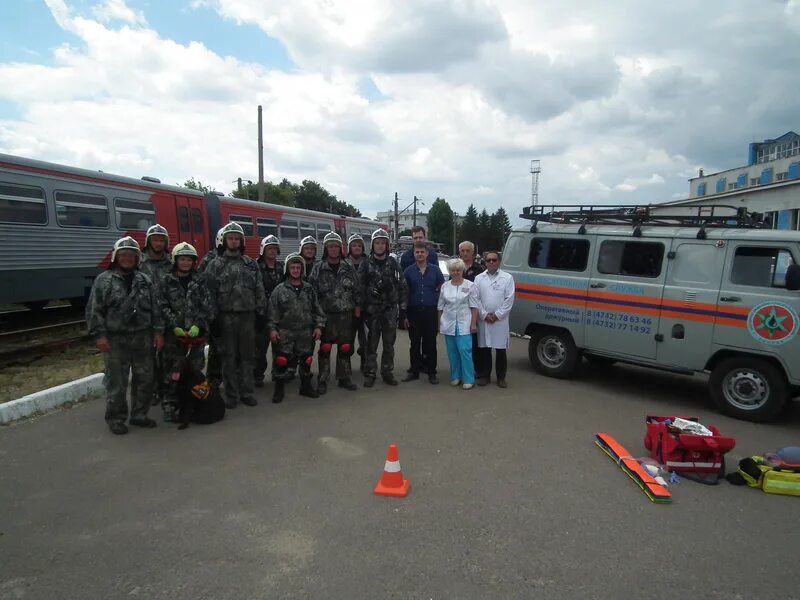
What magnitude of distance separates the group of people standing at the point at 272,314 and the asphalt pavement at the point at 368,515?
24.3 inches

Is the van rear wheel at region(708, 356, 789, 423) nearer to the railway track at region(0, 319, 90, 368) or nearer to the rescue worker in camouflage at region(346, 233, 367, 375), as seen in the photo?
the rescue worker in camouflage at region(346, 233, 367, 375)

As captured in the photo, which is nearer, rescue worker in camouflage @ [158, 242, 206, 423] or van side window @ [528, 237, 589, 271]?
rescue worker in camouflage @ [158, 242, 206, 423]

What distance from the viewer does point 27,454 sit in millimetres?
4762

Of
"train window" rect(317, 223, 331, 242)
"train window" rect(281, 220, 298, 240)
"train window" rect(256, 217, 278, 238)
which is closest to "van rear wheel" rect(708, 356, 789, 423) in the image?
"train window" rect(256, 217, 278, 238)

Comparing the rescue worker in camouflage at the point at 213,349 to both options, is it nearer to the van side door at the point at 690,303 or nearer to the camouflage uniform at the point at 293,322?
the camouflage uniform at the point at 293,322

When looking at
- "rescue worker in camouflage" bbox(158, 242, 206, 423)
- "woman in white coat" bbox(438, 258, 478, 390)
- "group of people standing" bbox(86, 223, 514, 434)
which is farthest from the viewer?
→ "woman in white coat" bbox(438, 258, 478, 390)

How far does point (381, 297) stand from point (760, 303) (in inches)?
177

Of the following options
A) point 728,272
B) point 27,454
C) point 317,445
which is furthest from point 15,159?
point 728,272

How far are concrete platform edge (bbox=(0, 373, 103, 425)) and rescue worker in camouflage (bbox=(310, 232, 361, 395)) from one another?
2.87 meters

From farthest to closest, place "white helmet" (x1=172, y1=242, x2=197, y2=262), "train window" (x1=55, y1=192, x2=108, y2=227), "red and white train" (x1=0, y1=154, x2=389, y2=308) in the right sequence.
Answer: "train window" (x1=55, y1=192, x2=108, y2=227) < "red and white train" (x1=0, y1=154, x2=389, y2=308) < "white helmet" (x1=172, y1=242, x2=197, y2=262)

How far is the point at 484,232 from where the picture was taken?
294 feet

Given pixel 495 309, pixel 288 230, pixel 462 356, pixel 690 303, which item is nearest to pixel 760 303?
pixel 690 303

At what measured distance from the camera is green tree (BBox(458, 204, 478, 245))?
3565 inches

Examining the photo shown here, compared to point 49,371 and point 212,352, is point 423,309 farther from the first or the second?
point 49,371
